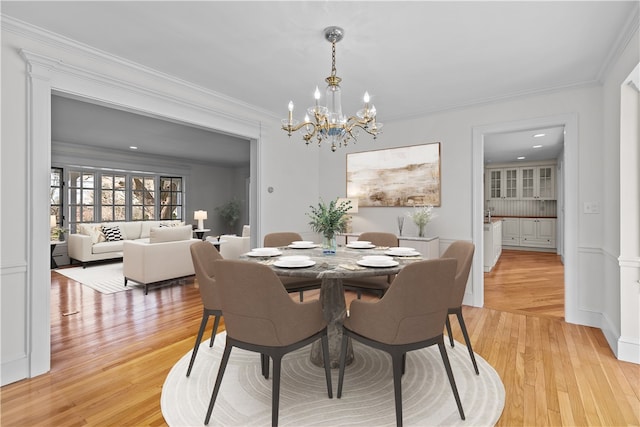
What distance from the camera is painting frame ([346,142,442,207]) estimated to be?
4.32 meters

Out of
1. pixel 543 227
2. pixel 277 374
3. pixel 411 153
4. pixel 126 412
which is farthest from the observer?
pixel 543 227

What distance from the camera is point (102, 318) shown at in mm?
3494

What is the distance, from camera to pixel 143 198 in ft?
27.1

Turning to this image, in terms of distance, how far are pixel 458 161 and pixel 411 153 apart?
0.63 m

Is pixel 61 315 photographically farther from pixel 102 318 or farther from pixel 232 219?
pixel 232 219

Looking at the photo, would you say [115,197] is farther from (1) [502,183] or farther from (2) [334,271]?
(1) [502,183]

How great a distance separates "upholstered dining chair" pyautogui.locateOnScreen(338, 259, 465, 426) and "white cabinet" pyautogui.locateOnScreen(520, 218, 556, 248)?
26.5ft

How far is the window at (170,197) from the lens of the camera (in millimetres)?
8656

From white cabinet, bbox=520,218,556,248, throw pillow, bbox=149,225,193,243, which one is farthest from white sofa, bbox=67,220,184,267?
white cabinet, bbox=520,218,556,248

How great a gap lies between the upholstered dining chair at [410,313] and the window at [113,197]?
25.5 feet

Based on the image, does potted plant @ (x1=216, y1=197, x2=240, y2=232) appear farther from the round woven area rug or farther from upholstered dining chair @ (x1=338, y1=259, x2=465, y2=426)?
upholstered dining chair @ (x1=338, y1=259, x2=465, y2=426)

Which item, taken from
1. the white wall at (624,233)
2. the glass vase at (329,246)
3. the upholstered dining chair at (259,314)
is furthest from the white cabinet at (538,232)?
the upholstered dining chair at (259,314)

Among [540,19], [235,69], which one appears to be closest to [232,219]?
[235,69]

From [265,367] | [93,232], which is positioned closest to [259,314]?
[265,367]
